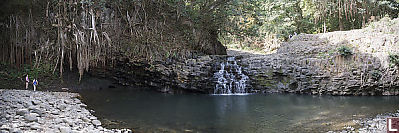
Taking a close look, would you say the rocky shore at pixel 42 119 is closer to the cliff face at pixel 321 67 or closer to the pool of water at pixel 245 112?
the pool of water at pixel 245 112

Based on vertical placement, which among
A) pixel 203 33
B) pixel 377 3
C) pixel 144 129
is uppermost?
pixel 377 3

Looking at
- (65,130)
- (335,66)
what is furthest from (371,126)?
(65,130)

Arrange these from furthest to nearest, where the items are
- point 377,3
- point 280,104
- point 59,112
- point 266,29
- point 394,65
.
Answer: point 266,29 < point 377,3 < point 394,65 < point 280,104 < point 59,112

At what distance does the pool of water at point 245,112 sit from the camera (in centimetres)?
768

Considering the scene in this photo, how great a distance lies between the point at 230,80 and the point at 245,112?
5.36m

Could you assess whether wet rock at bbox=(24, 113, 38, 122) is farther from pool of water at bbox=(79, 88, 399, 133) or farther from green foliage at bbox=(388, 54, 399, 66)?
green foliage at bbox=(388, 54, 399, 66)

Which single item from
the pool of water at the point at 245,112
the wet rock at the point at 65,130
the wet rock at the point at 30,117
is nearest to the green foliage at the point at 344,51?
the pool of water at the point at 245,112

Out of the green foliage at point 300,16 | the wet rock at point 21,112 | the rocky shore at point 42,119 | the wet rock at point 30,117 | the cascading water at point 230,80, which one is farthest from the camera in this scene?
the green foliage at point 300,16

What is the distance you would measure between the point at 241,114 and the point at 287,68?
5.86m

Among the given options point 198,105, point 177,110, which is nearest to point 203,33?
point 198,105

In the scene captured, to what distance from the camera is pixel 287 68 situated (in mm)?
14211

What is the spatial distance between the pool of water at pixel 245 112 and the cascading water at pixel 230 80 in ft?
4.99

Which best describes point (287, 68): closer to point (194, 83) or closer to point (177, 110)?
point (194, 83)

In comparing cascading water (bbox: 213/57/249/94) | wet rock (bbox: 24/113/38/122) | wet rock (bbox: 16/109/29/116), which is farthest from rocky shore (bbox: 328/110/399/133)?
wet rock (bbox: 16/109/29/116)
